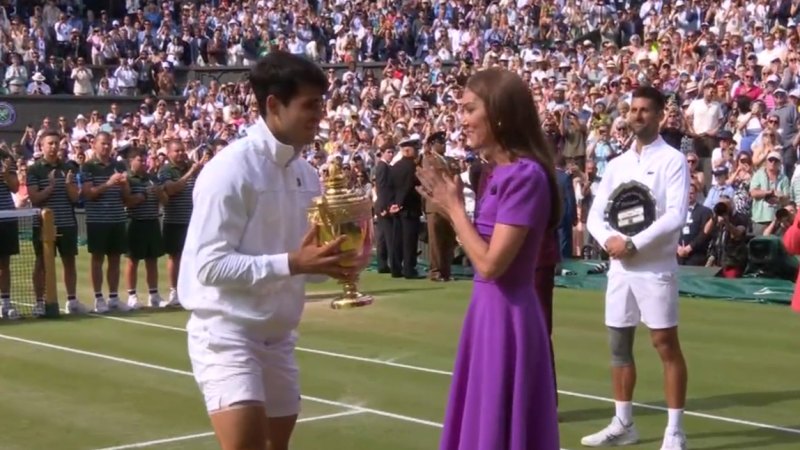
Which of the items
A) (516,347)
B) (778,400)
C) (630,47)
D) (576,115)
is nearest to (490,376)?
(516,347)

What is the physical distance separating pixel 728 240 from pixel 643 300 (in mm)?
9539

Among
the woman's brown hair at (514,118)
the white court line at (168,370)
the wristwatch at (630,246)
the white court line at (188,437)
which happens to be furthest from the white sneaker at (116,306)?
the woman's brown hair at (514,118)

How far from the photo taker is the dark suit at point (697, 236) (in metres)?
17.6

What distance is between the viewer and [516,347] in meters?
5.16

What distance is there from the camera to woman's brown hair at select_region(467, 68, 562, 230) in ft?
16.7

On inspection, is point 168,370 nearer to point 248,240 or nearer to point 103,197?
point 103,197

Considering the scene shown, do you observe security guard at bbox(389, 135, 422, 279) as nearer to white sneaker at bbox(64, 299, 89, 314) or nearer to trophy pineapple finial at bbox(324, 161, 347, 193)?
white sneaker at bbox(64, 299, 89, 314)

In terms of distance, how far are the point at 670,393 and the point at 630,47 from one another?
62.4ft

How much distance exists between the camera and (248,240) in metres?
4.97

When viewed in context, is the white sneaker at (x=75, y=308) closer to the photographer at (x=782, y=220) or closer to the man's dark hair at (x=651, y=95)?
the photographer at (x=782, y=220)

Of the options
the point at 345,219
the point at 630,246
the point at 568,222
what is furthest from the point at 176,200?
the point at 345,219

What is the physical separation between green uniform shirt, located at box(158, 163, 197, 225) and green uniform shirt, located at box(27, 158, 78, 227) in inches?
45.1

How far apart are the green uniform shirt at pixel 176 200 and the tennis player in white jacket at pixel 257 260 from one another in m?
11.0

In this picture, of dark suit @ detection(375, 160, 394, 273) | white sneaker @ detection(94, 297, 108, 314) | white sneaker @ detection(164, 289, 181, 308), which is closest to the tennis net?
white sneaker @ detection(94, 297, 108, 314)
